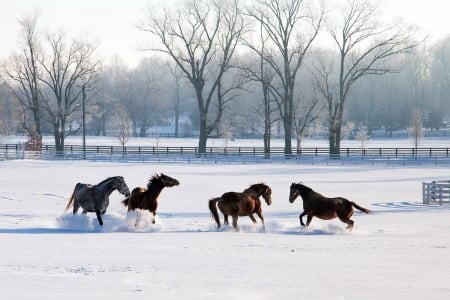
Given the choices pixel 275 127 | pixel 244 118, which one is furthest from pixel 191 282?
pixel 275 127

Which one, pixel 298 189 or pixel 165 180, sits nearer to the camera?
pixel 165 180

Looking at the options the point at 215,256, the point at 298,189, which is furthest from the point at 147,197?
the point at 215,256

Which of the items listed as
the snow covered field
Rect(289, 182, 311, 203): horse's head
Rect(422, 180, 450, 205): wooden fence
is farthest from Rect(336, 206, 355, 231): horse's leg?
Rect(422, 180, 450, 205): wooden fence

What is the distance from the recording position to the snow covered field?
769 centimetres

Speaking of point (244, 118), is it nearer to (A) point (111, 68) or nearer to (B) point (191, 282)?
(A) point (111, 68)

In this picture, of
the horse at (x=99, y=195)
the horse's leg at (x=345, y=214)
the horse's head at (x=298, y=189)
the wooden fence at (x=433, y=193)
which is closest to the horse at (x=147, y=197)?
the horse at (x=99, y=195)

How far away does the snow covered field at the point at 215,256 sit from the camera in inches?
303

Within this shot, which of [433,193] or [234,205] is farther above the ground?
[234,205]

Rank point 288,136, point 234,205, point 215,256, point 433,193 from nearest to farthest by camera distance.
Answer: point 215,256 < point 234,205 < point 433,193 < point 288,136

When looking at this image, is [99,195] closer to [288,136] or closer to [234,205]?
[234,205]

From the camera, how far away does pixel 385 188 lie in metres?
33.4

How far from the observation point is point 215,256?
34.9 feet

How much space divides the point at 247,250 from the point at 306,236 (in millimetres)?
3444

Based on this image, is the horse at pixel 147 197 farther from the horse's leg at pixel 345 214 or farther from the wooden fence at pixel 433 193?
the wooden fence at pixel 433 193
